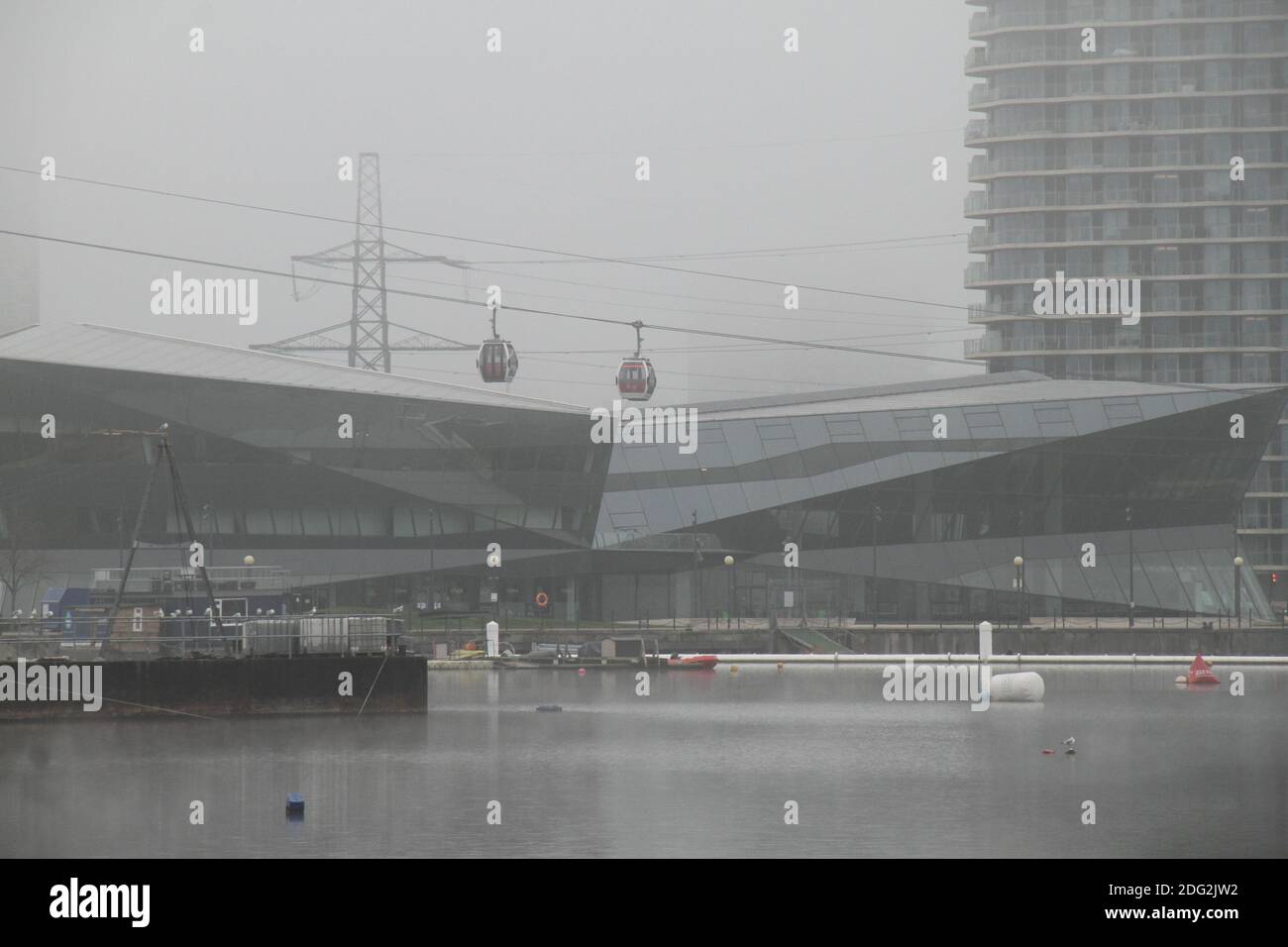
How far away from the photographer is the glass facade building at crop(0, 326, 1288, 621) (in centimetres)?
8262

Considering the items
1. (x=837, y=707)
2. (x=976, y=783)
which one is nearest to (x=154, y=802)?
(x=976, y=783)

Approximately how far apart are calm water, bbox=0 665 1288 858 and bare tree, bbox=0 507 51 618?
3589cm

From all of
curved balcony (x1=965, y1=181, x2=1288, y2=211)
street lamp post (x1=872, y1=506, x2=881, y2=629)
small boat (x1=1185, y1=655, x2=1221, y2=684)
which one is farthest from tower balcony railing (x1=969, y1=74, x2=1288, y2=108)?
small boat (x1=1185, y1=655, x2=1221, y2=684)

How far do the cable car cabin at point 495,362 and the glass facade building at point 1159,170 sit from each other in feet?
203

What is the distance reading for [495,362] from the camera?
2832 inches

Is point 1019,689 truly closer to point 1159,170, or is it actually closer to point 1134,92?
point 1159,170

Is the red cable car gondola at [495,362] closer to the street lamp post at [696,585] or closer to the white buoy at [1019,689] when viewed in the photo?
the street lamp post at [696,585]
